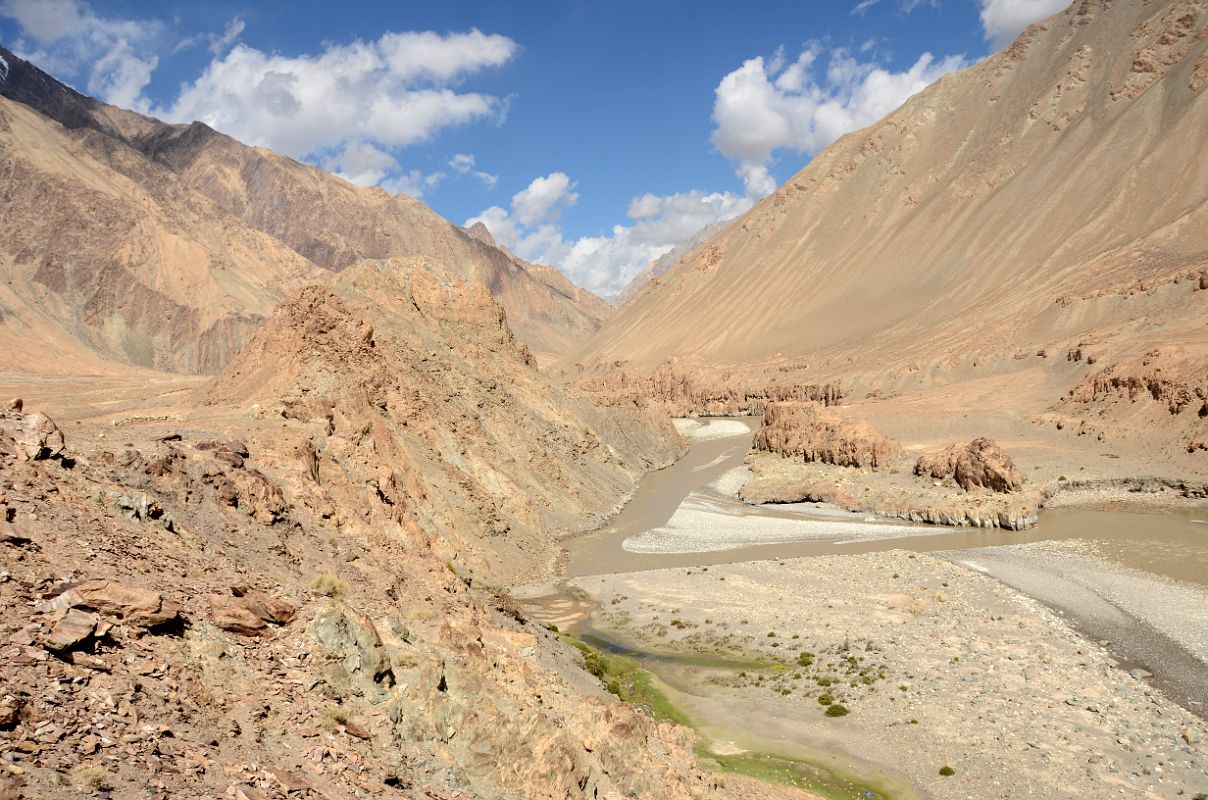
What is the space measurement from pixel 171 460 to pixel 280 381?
1679cm

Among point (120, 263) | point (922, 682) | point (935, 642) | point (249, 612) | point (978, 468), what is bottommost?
point (922, 682)

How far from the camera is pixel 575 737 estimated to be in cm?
1370

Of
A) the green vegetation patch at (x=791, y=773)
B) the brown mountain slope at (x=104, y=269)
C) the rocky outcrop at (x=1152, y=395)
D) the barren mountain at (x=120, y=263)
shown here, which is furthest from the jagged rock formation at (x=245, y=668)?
the brown mountain slope at (x=104, y=269)

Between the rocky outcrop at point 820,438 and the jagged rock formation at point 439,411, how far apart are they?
11351mm

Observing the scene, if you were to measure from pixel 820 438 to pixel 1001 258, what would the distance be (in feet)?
211

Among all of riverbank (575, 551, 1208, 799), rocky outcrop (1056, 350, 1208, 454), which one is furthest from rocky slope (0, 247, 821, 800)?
rocky outcrop (1056, 350, 1208, 454)

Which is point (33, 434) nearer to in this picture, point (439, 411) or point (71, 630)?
point (71, 630)

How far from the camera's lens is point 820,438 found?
6138 centimetres

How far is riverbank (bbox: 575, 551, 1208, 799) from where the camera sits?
1822 cm

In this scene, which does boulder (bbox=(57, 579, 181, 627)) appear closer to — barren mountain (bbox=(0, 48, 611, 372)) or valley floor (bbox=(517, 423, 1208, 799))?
valley floor (bbox=(517, 423, 1208, 799))

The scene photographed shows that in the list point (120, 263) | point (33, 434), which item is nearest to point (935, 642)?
point (33, 434)

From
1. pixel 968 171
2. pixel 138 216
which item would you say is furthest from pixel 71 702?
pixel 968 171

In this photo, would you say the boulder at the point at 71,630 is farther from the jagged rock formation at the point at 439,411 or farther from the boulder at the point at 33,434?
the jagged rock formation at the point at 439,411

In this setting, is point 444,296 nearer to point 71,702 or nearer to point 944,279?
Answer: point 71,702
